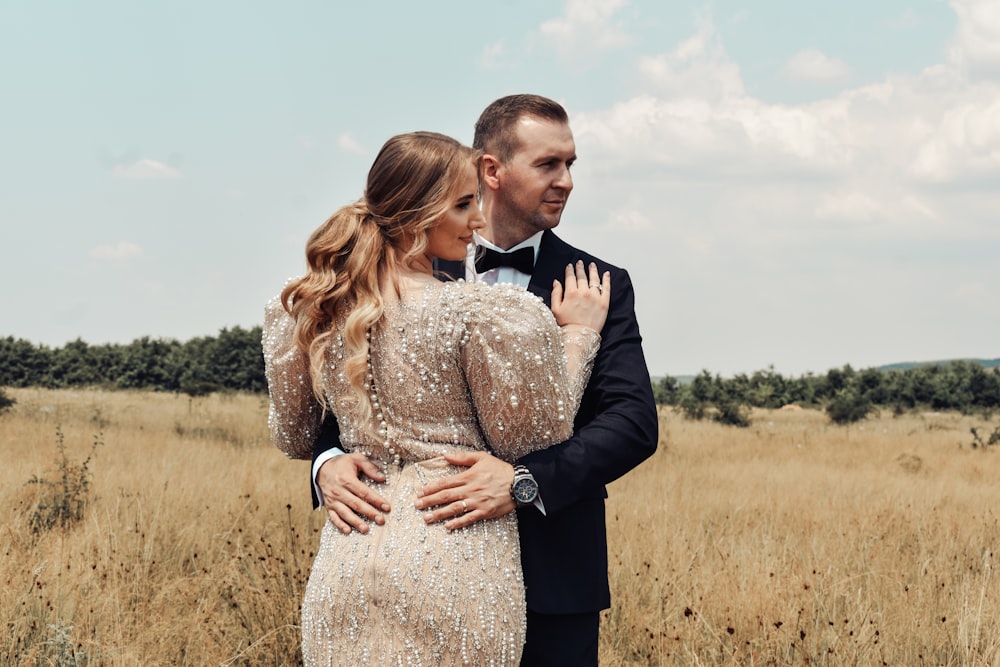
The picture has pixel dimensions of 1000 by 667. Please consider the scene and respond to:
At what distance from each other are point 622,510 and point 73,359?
38.3 meters

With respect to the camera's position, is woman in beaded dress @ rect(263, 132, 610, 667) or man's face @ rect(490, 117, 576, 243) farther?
man's face @ rect(490, 117, 576, 243)

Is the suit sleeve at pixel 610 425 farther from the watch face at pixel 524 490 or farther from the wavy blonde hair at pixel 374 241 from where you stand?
the wavy blonde hair at pixel 374 241

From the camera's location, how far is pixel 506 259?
2912 mm

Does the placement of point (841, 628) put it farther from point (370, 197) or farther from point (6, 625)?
point (6, 625)

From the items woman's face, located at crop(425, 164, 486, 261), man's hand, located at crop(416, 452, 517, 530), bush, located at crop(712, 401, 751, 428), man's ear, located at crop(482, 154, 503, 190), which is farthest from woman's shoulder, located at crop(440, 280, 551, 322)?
bush, located at crop(712, 401, 751, 428)

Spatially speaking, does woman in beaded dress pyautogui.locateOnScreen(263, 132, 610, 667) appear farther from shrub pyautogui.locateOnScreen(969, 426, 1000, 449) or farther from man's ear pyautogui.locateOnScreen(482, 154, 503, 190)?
shrub pyautogui.locateOnScreen(969, 426, 1000, 449)

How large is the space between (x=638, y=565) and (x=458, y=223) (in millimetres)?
4571

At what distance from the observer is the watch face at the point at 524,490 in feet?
→ 7.10

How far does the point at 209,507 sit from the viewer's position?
7398mm

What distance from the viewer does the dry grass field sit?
4879 mm

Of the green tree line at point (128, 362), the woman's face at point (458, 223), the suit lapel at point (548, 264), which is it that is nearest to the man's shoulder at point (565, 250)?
the suit lapel at point (548, 264)

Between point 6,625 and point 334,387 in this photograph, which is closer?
point 334,387

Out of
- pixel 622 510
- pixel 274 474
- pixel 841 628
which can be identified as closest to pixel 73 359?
pixel 274 474

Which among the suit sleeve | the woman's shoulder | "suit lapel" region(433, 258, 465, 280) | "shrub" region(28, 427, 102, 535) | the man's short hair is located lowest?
"shrub" region(28, 427, 102, 535)
